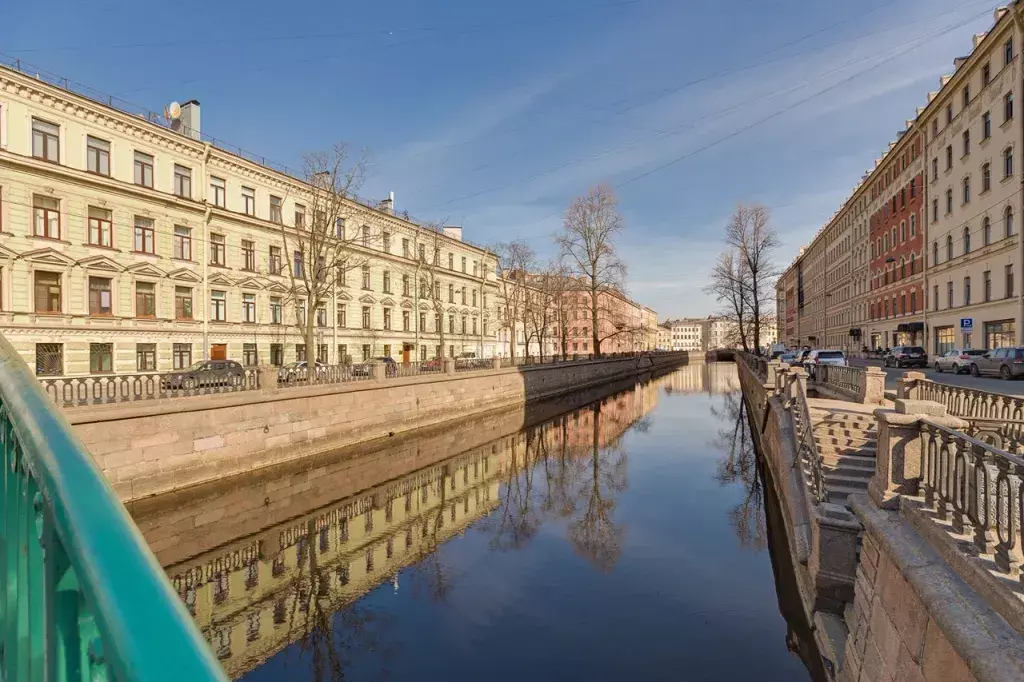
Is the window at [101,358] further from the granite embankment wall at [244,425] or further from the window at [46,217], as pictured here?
the granite embankment wall at [244,425]

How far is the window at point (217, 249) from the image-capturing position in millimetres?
27406

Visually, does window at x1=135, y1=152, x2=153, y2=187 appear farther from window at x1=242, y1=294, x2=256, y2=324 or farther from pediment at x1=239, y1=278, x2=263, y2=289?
window at x1=242, y1=294, x2=256, y2=324

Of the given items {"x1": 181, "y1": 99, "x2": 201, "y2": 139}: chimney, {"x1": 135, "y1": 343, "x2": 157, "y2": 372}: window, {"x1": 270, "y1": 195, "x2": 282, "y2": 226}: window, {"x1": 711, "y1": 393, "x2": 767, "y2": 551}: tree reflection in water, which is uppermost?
{"x1": 181, "y1": 99, "x2": 201, "y2": 139}: chimney

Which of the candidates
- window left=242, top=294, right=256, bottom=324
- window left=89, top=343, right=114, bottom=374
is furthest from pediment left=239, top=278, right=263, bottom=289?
window left=89, top=343, right=114, bottom=374

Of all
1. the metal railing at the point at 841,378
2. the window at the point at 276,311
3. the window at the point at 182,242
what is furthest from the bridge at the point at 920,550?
the window at the point at 276,311

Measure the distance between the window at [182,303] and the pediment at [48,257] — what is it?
4.50 meters

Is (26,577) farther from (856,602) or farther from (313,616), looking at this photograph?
(313,616)

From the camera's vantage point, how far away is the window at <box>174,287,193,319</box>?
25531mm

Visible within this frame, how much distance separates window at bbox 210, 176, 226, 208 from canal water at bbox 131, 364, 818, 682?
18105mm

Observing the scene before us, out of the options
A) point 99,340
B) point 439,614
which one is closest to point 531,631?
point 439,614

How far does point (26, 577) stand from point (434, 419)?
2374 cm

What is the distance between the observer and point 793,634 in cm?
774

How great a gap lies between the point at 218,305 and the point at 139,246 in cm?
461

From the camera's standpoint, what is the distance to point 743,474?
1717 centimetres
